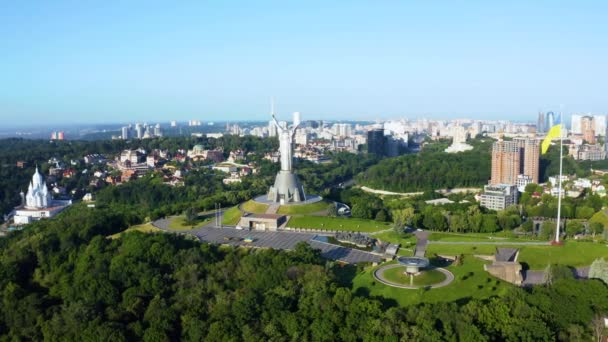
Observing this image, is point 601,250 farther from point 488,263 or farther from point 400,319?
point 400,319

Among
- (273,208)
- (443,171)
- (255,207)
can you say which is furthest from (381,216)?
(443,171)

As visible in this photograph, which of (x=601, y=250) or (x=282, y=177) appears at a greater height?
(x=282, y=177)

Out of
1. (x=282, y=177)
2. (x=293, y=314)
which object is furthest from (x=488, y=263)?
(x=282, y=177)

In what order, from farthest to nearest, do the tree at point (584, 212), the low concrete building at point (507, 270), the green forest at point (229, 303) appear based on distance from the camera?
the tree at point (584, 212)
the low concrete building at point (507, 270)
the green forest at point (229, 303)

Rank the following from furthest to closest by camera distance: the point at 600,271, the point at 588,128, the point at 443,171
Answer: the point at 588,128
the point at 443,171
the point at 600,271

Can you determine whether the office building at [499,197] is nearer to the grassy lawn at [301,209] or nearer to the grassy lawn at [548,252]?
the grassy lawn at [301,209]

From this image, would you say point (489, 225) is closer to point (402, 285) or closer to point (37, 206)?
point (402, 285)

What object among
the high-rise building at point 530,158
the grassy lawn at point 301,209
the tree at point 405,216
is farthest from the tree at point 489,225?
the high-rise building at point 530,158
